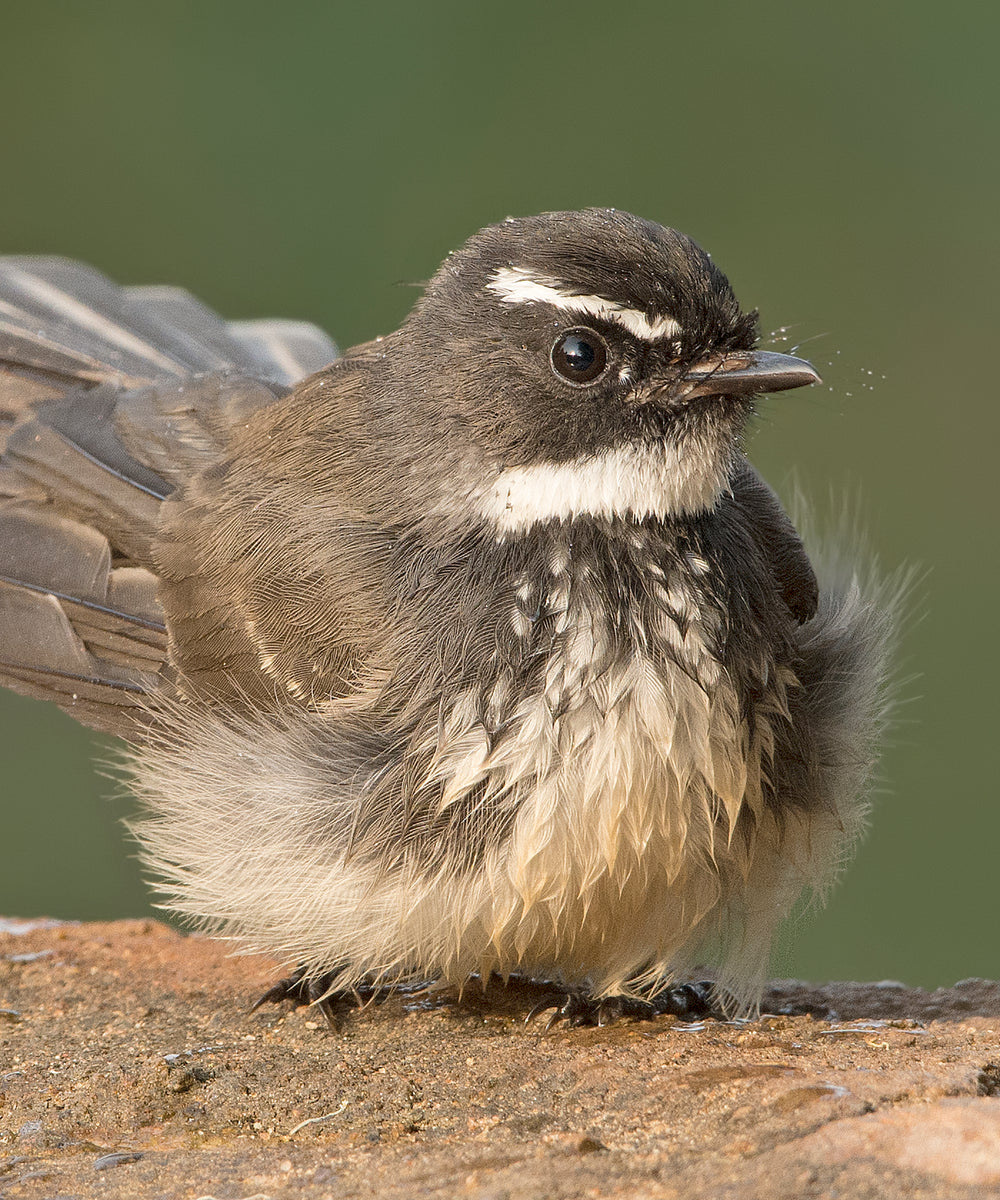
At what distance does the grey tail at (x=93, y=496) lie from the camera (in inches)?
225

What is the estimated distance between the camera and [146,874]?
223 inches

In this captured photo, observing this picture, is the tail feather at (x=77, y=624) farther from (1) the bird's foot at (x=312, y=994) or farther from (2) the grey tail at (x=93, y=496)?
(1) the bird's foot at (x=312, y=994)

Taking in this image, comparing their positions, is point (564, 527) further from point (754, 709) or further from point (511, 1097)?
point (511, 1097)

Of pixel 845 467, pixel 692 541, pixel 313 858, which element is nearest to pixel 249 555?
pixel 313 858

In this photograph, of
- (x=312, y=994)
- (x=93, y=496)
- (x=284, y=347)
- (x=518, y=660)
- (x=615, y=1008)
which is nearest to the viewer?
(x=518, y=660)

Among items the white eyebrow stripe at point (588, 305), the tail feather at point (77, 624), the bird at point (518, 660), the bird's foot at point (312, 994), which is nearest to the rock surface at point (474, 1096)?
the bird's foot at point (312, 994)

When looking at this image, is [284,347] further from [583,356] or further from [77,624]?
[583,356]

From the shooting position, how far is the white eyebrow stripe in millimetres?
4535

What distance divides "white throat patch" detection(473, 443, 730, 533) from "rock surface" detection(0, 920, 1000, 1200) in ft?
5.10

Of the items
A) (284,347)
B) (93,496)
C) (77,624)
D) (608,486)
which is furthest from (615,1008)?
(284,347)

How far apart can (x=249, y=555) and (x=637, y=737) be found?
1.51 m

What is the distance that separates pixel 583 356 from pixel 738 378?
0.45m

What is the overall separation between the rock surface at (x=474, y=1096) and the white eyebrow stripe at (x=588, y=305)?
6.72 ft

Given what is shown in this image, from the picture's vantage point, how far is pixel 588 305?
455 cm
